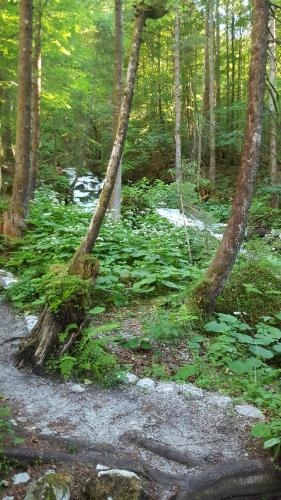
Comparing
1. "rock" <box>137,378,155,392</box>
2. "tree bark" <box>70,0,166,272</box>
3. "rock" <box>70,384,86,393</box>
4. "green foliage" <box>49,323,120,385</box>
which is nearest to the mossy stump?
"green foliage" <box>49,323,120,385</box>

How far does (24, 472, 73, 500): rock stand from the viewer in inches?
110

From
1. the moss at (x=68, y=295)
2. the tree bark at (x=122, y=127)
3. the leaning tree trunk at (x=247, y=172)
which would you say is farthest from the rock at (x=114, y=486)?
the leaning tree trunk at (x=247, y=172)

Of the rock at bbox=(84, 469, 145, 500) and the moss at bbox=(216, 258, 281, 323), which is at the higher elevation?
the moss at bbox=(216, 258, 281, 323)

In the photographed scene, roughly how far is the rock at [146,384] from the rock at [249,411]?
0.91m

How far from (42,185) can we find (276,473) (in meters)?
15.4

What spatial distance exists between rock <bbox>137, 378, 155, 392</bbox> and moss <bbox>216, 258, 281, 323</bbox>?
2407mm

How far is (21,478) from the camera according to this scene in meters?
3.01

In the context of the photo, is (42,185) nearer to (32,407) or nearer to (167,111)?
(167,111)

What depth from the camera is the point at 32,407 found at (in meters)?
3.97

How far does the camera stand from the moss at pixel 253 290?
6.78 metres

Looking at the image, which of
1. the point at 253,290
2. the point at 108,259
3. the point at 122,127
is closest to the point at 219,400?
the point at 253,290

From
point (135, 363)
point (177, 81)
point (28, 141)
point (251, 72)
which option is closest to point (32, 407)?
point (135, 363)

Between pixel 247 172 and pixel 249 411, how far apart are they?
3063 millimetres

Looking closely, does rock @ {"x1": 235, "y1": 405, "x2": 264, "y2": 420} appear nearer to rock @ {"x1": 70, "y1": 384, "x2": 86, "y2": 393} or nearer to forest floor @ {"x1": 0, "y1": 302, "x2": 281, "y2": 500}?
forest floor @ {"x1": 0, "y1": 302, "x2": 281, "y2": 500}
